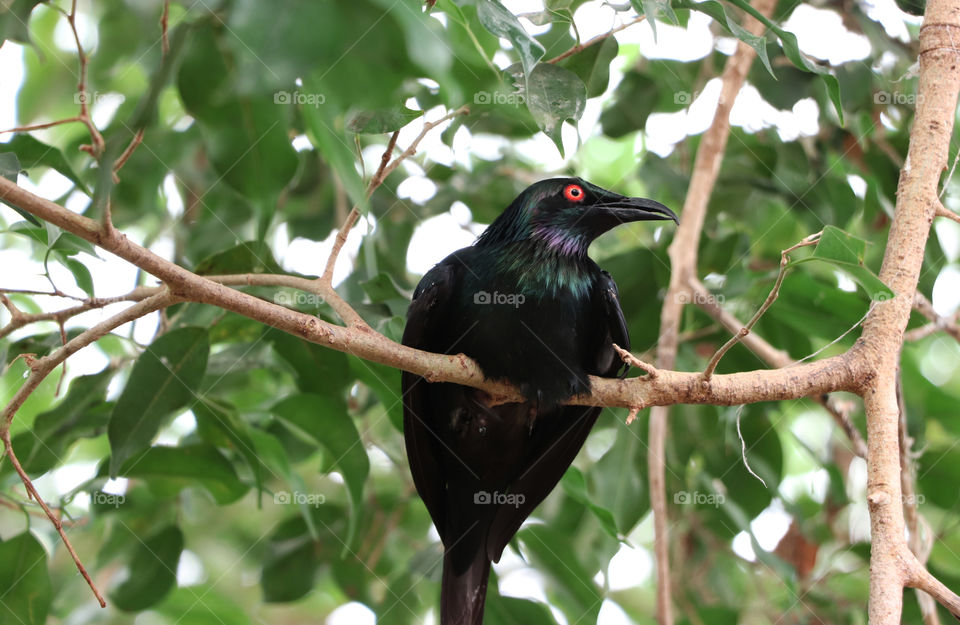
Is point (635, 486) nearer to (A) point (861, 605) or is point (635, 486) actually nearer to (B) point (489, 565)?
(B) point (489, 565)

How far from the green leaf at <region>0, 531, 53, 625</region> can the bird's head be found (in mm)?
1956

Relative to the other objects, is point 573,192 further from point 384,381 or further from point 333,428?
point 333,428

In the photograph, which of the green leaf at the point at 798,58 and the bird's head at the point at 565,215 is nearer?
the green leaf at the point at 798,58

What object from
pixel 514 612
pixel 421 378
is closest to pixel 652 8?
pixel 421 378

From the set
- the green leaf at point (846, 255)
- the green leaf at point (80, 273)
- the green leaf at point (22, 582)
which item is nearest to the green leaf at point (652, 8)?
the green leaf at point (846, 255)

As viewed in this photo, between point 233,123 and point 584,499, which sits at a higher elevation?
point 233,123

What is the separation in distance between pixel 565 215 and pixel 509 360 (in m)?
0.79

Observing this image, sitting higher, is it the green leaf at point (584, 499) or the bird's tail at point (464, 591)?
the green leaf at point (584, 499)

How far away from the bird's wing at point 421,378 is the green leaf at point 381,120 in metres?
0.72

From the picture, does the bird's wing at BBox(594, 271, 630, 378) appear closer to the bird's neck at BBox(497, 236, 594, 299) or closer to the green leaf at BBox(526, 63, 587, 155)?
the bird's neck at BBox(497, 236, 594, 299)

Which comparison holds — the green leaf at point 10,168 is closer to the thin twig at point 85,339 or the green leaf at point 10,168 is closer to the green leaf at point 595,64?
the thin twig at point 85,339

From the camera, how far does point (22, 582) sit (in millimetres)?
2877

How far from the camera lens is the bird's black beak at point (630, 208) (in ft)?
10.5

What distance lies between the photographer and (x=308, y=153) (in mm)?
4277
